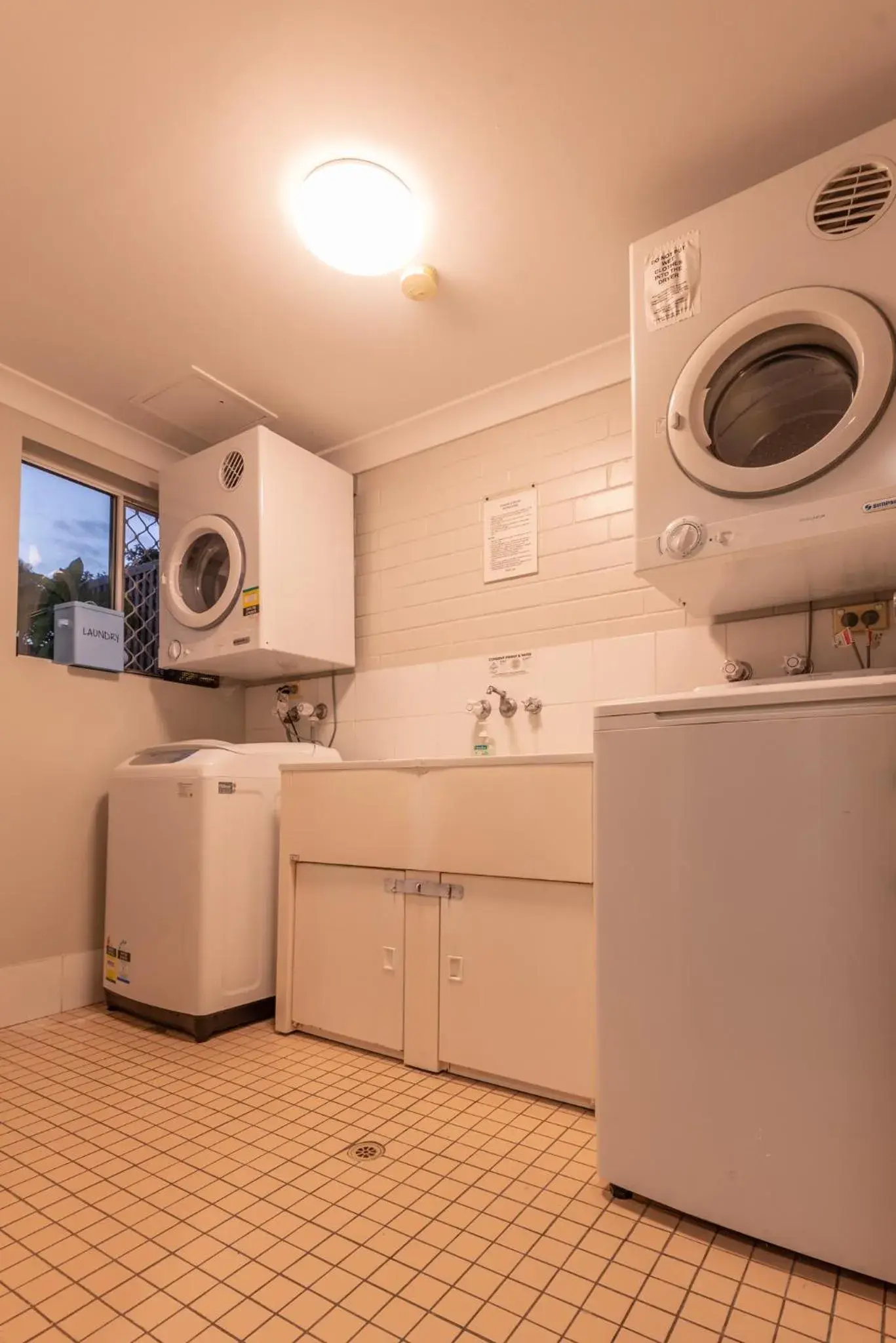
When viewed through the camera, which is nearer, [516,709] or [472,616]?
[516,709]

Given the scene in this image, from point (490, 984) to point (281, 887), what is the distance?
82 centimetres

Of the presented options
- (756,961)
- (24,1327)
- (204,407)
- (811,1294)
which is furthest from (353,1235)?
(204,407)

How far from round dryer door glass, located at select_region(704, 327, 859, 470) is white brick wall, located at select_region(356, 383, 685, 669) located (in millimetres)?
683

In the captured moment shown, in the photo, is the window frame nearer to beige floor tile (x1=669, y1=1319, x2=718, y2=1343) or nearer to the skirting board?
the skirting board

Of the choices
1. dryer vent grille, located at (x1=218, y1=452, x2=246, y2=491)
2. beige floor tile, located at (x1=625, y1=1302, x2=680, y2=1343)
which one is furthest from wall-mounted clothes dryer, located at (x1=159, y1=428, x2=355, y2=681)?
beige floor tile, located at (x1=625, y1=1302, x2=680, y2=1343)

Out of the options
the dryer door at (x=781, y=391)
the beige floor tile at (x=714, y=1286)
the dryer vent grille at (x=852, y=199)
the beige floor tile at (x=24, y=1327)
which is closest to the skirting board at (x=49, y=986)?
the beige floor tile at (x=24, y=1327)

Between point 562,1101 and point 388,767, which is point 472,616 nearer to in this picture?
point 388,767

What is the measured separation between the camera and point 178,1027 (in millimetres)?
2432

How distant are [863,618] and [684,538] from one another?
25.3 inches

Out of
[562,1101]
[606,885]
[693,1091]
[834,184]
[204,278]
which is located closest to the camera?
[693,1091]

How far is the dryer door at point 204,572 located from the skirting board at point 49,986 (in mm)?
1293

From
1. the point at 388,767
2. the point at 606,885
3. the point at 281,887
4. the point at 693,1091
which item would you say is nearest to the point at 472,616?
the point at 388,767

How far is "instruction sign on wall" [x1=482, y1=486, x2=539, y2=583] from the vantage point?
276 centimetres

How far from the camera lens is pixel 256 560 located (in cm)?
280
